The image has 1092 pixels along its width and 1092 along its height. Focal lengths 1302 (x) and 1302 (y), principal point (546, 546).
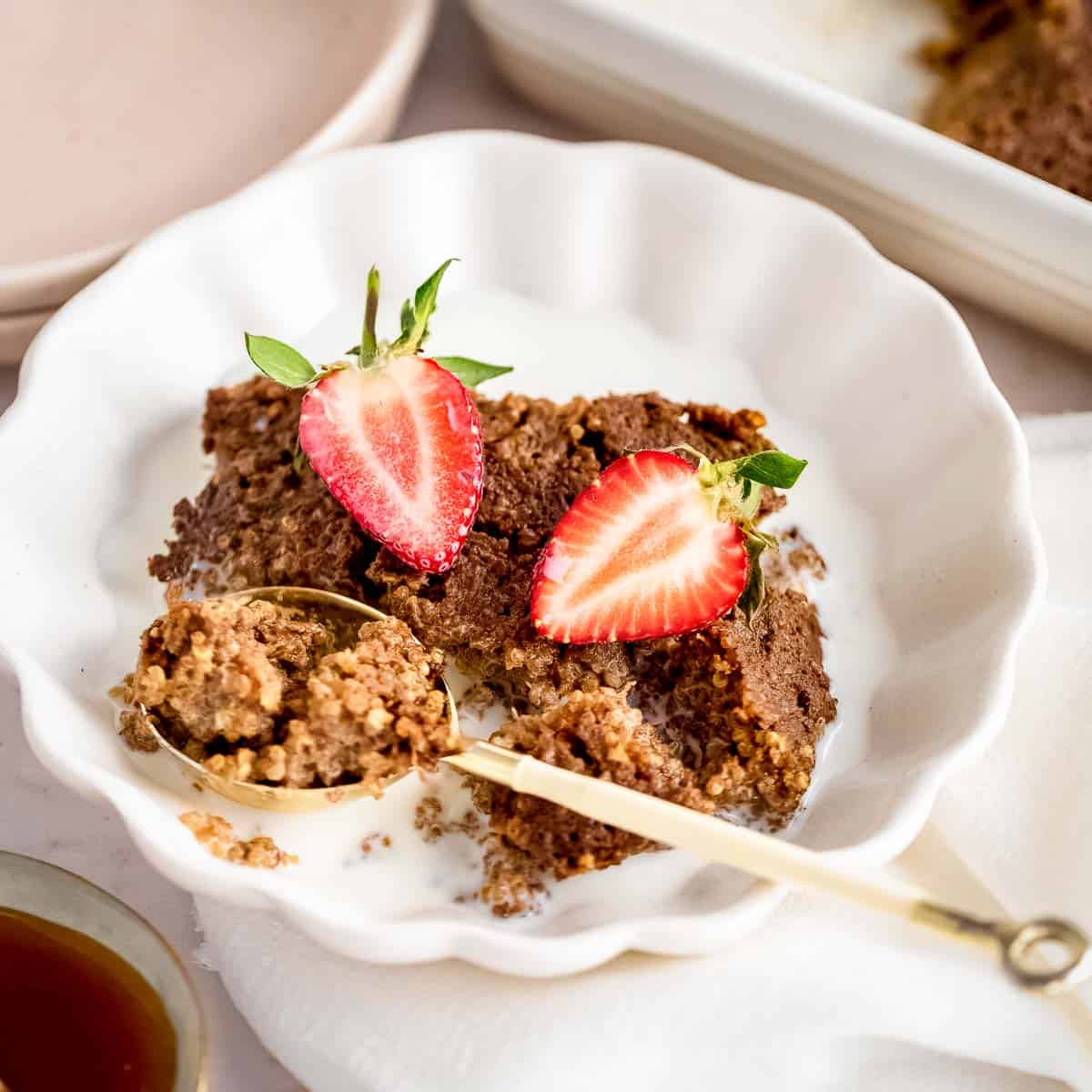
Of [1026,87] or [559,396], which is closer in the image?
[559,396]

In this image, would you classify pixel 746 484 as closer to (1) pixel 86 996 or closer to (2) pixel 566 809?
(2) pixel 566 809

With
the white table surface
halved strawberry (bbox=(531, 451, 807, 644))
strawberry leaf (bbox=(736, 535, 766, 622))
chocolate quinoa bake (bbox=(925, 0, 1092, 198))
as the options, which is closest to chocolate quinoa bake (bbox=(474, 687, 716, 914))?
halved strawberry (bbox=(531, 451, 807, 644))

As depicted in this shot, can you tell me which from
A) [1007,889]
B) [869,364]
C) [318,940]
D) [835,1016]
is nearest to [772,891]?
[835,1016]

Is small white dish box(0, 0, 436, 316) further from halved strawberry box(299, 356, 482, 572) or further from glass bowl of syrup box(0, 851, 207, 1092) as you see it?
glass bowl of syrup box(0, 851, 207, 1092)

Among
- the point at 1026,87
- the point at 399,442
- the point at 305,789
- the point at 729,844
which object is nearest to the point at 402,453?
the point at 399,442

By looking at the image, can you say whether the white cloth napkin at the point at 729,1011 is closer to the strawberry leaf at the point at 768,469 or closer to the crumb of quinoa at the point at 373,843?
the crumb of quinoa at the point at 373,843

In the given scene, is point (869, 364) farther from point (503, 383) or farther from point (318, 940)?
point (318, 940)
